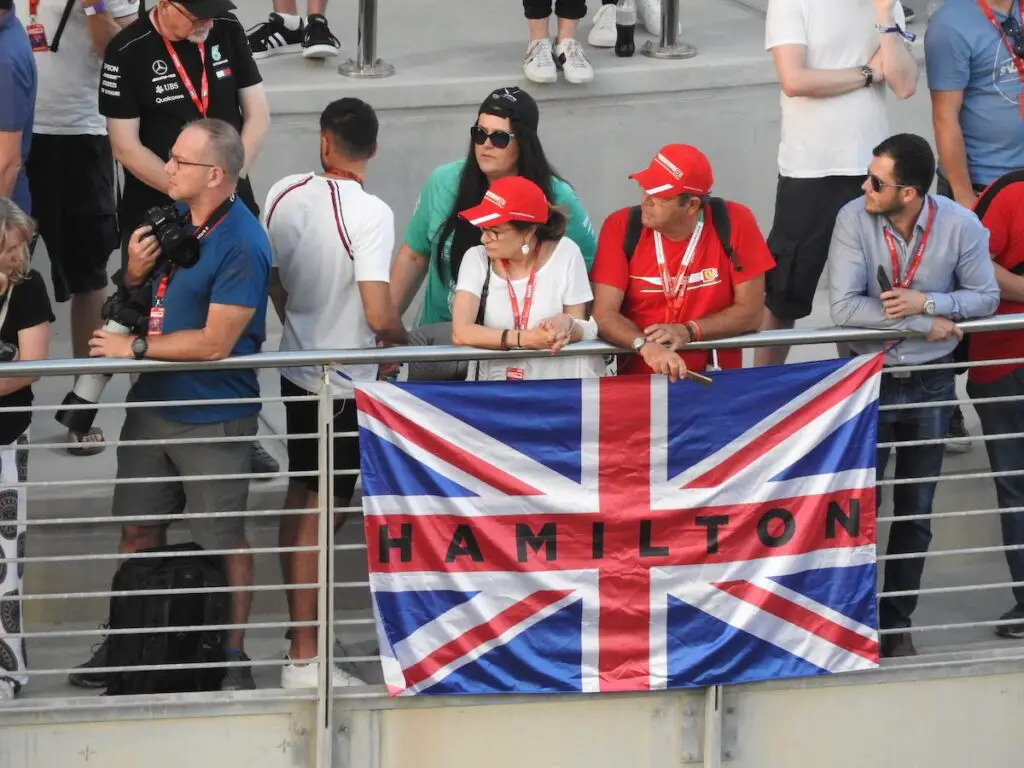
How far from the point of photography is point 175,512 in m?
5.58

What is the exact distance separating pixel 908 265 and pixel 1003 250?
553 millimetres

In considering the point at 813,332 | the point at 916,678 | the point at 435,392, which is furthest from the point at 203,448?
the point at 916,678

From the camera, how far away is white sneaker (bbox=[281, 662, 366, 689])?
542 cm

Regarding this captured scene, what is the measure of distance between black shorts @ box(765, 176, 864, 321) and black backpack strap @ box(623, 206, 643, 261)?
49.9 inches

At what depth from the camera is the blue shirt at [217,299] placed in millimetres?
5230

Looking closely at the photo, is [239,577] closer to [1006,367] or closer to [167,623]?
[167,623]

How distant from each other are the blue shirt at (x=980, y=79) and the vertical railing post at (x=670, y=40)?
1988 mm

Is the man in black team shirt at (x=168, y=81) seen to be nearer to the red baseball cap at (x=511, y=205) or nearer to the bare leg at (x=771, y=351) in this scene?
the red baseball cap at (x=511, y=205)

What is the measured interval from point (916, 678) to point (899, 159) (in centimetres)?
174

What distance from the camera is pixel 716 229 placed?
216 inches

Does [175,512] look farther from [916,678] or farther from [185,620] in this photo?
[916,678]

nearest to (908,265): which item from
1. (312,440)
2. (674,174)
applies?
(674,174)

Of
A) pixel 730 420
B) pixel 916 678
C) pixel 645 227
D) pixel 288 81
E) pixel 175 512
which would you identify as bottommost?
pixel 916 678

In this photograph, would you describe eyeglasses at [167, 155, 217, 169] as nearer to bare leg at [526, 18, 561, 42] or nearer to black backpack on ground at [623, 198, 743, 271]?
black backpack on ground at [623, 198, 743, 271]
